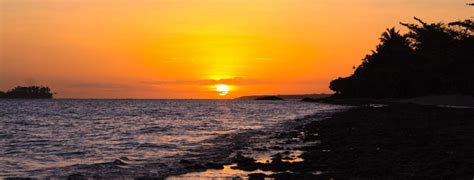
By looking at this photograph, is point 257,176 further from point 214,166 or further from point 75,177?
point 75,177

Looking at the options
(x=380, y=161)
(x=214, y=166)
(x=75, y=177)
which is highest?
(x=380, y=161)

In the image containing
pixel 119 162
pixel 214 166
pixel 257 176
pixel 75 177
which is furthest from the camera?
pixel 119 162

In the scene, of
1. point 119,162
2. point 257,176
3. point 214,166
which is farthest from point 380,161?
point 119,162

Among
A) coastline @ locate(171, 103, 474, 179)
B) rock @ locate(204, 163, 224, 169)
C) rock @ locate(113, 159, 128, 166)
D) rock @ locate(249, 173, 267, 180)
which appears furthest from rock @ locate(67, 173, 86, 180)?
rock @ locate(249, 173, 267, 180)

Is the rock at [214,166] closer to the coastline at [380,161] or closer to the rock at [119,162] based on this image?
the coastline at [380,161]

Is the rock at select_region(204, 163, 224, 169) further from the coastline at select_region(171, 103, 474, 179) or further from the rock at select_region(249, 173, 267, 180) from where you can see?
the rock at select_region(249, 173, 267, 180)

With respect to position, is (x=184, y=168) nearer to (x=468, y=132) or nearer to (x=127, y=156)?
(x=127, y=156)

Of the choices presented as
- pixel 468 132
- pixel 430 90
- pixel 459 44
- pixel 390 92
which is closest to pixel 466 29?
pixel 459 44

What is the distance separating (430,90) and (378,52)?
1864 centimetres

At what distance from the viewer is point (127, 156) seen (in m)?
20.1

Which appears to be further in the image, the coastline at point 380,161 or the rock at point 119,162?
the rock at point 119,162

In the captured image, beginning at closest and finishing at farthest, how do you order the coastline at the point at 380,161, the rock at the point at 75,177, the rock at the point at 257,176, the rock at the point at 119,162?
the coastline at the point at 380,161, the rock at the point at 257,176, the rock at the point at 75,177, the rock at the point at 119,162

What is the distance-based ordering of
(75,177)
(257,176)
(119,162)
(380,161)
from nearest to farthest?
(257,176) → (380,161) → (75,177) → (119,162)

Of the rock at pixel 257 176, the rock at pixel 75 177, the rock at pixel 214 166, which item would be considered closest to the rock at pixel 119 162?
the rock at pixel 75 177
